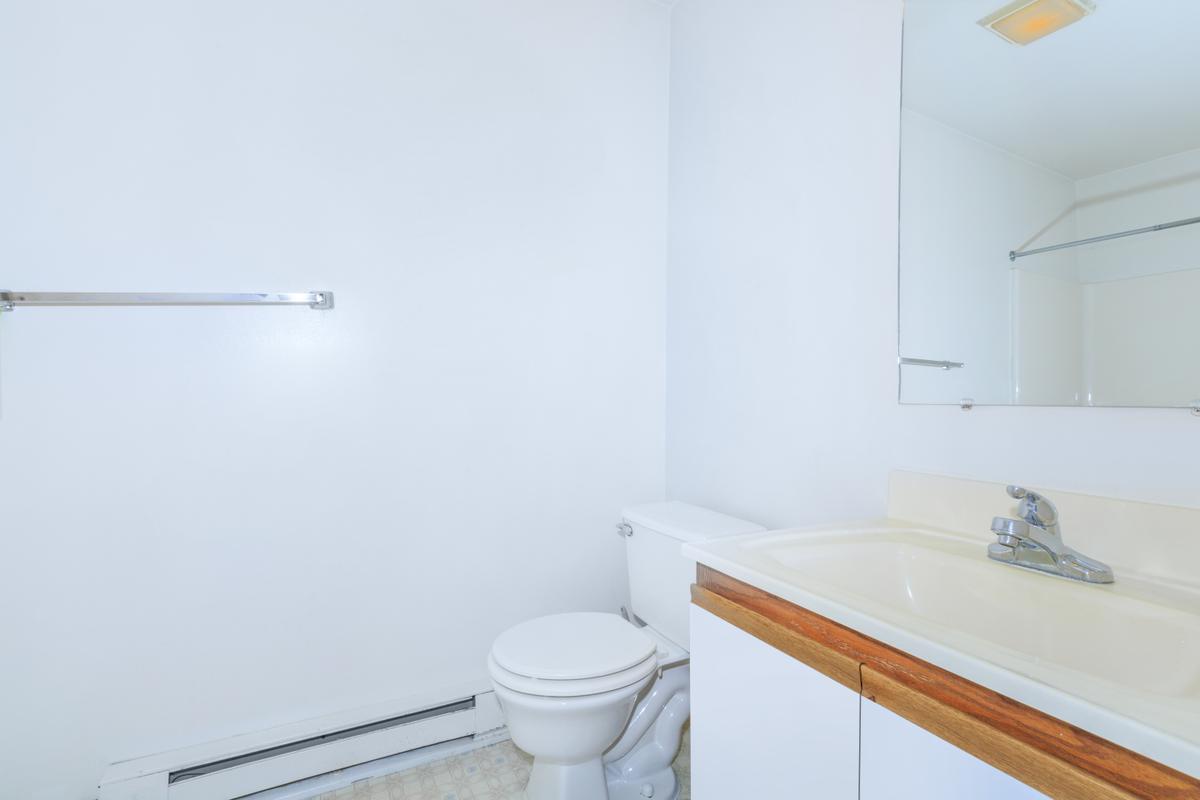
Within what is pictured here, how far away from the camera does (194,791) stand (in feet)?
4.54

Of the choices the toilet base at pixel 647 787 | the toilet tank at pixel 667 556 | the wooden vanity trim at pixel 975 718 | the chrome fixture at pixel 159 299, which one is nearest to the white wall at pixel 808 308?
the toilet tank at pixel 667 556

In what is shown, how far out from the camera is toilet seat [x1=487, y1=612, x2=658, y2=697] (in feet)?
4.05

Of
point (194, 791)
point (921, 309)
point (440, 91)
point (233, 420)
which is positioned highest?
point (440, 91)

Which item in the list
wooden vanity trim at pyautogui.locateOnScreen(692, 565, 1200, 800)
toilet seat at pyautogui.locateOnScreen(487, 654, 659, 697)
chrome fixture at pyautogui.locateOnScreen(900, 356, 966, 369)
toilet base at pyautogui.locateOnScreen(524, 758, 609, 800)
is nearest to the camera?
wooden vanity trim at pyautogui.locateOnScreen(692, 565, 1200, 800)

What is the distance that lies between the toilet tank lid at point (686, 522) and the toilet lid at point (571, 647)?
0.89ft

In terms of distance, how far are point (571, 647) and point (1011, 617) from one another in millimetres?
908

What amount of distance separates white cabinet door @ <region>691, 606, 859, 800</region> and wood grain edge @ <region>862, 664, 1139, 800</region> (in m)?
0.05

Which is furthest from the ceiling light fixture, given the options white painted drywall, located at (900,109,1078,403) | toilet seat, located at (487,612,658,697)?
toilet seat, located at (487,612,658,697)

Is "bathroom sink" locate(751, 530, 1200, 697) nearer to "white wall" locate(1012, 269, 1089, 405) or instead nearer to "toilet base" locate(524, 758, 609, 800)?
"white wall" locate(1012, 269, 1089, 405)

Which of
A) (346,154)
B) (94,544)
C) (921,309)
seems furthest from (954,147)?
(94,544)

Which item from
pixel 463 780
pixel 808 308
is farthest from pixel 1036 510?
pixel 463 780

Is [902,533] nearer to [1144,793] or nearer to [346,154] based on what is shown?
[1144,793]

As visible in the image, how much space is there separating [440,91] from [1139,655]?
195 cm

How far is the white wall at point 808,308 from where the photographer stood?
943 millimetres
